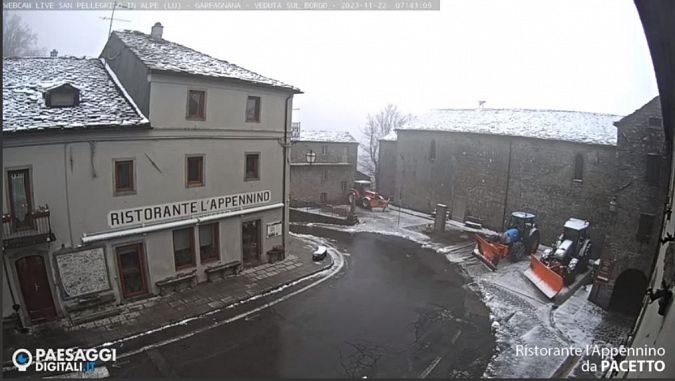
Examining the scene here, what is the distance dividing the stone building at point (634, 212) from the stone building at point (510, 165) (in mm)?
4823

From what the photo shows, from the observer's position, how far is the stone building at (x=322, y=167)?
54.1 ft

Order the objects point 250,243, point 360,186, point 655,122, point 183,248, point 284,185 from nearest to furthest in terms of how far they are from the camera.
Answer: point 655,122 < point 183,248 < point 250,243 < point 284,185 < point 360,186

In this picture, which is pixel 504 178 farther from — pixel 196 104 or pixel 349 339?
pixel 196 104

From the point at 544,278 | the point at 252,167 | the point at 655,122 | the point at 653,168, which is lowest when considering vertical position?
Answer: the point at 544,278

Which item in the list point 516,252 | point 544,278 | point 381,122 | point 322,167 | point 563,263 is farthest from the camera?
point 381,122

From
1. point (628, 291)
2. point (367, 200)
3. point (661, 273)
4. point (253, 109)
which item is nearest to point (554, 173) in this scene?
point (628, 291)

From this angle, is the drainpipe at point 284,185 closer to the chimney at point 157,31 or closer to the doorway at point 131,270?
the chimney at point 157,31

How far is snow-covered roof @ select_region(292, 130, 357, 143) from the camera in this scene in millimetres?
17078

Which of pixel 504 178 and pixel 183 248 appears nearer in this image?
pixel 183 248

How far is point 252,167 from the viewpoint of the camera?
8719 millimetres

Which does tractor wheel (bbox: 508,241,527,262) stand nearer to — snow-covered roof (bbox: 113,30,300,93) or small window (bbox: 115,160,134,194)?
snow-covered roof (bbox: 113,30,300,93)

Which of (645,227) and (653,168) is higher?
(653,168)

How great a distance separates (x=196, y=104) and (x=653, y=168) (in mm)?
7877

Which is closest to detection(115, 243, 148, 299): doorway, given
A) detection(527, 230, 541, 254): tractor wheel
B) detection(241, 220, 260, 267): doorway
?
detection(241, 220, 260, 267): doorway
